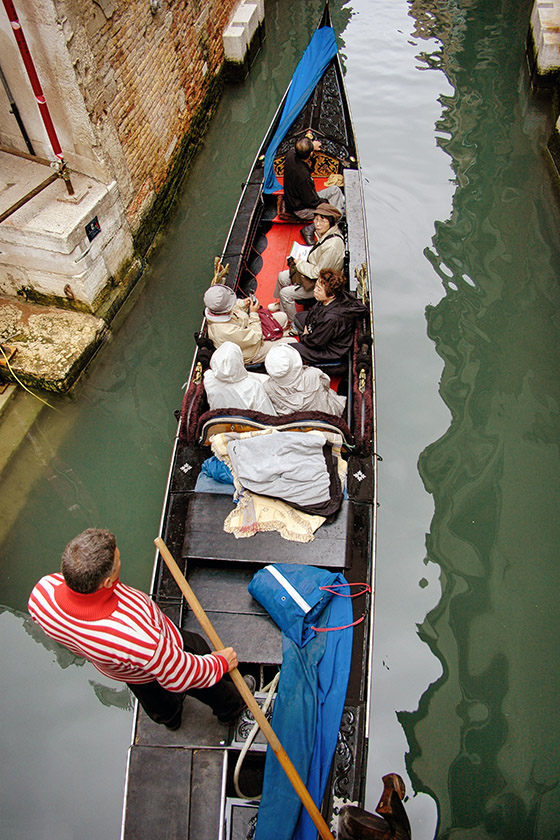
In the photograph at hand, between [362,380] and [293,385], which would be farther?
[362,380]

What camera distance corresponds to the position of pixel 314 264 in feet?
12.2

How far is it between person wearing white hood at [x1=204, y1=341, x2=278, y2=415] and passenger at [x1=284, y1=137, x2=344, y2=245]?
1.91 metres

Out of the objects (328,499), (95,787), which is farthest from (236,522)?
(95,787)

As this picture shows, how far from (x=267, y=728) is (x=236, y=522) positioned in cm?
95

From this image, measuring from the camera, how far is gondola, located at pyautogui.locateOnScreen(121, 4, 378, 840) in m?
2.01

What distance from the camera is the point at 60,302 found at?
4152 millimetres

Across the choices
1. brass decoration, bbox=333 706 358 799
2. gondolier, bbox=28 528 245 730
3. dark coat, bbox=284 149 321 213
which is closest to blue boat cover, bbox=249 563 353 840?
brass decoration, bbox=333 706 358 799

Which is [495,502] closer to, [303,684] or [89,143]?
[303,684]

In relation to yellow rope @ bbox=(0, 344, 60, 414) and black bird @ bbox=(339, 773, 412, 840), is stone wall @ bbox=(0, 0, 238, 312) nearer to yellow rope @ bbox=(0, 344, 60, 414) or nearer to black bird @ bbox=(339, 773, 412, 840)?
yellow rope @ bbox=(0, 344, 60, 414)

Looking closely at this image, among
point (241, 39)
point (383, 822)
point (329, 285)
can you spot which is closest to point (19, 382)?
point (329, 285)

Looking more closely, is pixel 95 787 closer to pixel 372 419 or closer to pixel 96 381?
pixel 372 419

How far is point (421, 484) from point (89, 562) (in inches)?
95.4

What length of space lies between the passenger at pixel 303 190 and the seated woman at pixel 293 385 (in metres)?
1.81

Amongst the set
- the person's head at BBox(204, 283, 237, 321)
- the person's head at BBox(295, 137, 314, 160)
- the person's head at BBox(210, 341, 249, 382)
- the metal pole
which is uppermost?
the metal pole
